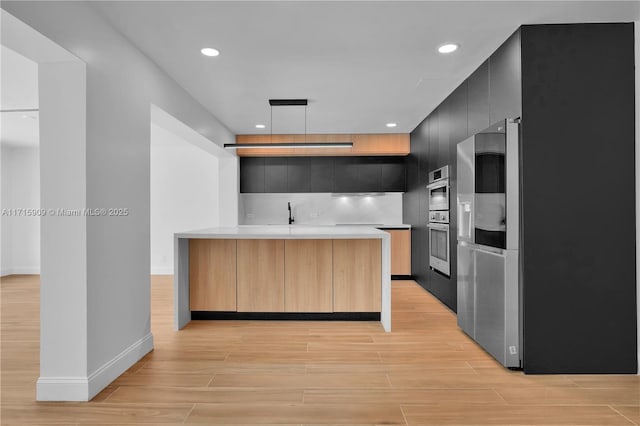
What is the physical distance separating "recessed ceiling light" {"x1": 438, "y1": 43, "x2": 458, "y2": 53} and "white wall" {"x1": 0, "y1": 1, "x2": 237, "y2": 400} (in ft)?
Answer: 7.79

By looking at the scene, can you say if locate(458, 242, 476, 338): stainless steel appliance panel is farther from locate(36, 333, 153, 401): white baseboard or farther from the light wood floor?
locate(36, 333, 153, 401): white baseboard

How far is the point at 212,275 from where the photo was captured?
404cm

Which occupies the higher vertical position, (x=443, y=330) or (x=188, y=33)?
(x=188, y=33)

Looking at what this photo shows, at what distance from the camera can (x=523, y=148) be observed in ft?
8.68

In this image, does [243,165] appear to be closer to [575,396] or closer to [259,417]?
[259,417]

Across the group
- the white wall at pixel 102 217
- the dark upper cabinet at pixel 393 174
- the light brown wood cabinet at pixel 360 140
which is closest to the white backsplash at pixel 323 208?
the dark upper cabinet at pixel 393 174

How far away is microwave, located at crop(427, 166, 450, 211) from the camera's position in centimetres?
448

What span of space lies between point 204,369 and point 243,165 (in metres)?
4.51

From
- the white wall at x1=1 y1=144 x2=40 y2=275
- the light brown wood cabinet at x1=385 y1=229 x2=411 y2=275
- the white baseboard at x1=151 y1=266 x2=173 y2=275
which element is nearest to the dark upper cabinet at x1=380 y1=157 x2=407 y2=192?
the light brown wood cabinet at x1=385 y1=229 x2=411 y2=275

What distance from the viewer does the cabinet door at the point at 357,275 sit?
12.9 ft

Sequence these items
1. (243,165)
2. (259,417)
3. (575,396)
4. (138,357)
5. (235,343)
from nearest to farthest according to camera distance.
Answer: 1. (259,417)
2. (575,396)
3. (138,357)
4. (235,343)
5. (243,165)

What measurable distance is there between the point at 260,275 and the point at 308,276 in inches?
19.4

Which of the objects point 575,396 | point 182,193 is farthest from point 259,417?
point 182,193

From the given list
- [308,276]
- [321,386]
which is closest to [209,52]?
[308,276]
